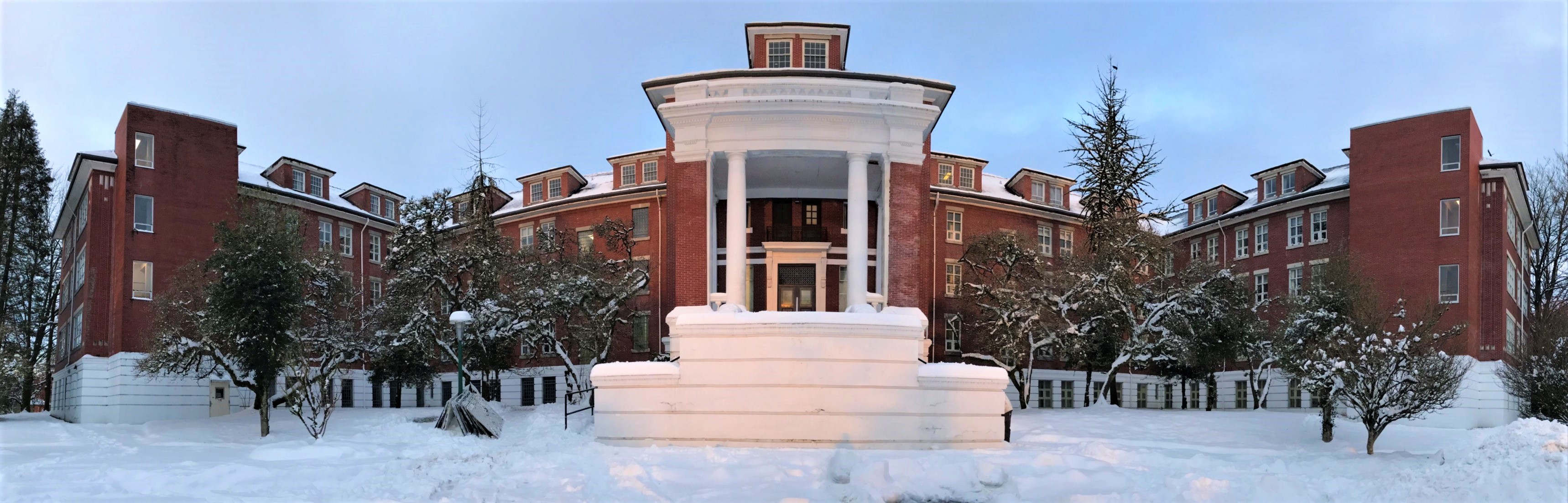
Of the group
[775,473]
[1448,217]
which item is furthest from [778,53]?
[1448,217]

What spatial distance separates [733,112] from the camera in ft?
98.2

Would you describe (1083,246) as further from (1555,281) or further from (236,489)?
(236,489)

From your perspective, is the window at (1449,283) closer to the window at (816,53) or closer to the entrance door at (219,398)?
the window at (816,53)

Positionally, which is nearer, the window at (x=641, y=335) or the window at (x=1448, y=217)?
the window at (x=1448, y=217)

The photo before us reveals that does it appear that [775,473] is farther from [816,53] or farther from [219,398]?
[219,398]

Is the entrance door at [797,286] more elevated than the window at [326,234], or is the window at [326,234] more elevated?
the window at [326,234]

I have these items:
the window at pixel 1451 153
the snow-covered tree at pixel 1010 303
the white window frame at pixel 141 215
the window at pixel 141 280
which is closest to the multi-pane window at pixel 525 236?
the white window frame at pixel 141 215

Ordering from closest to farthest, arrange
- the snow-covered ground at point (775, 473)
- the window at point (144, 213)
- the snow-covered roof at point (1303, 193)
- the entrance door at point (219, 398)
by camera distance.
Result: the snow-covered ground at point (775, 473) < the window at point (144, 213) < the entrance door at point (219, 398) < the snow-covered roof at point (1303, 193)

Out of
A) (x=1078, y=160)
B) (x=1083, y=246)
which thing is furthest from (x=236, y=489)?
(x=1083, y=246)

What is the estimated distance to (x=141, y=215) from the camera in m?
38.9

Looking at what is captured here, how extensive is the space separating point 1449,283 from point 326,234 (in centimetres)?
4895

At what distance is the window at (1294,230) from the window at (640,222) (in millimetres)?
30137

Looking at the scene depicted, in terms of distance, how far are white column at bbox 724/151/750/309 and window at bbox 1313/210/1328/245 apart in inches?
1207

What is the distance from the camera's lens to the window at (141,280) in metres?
38.5
